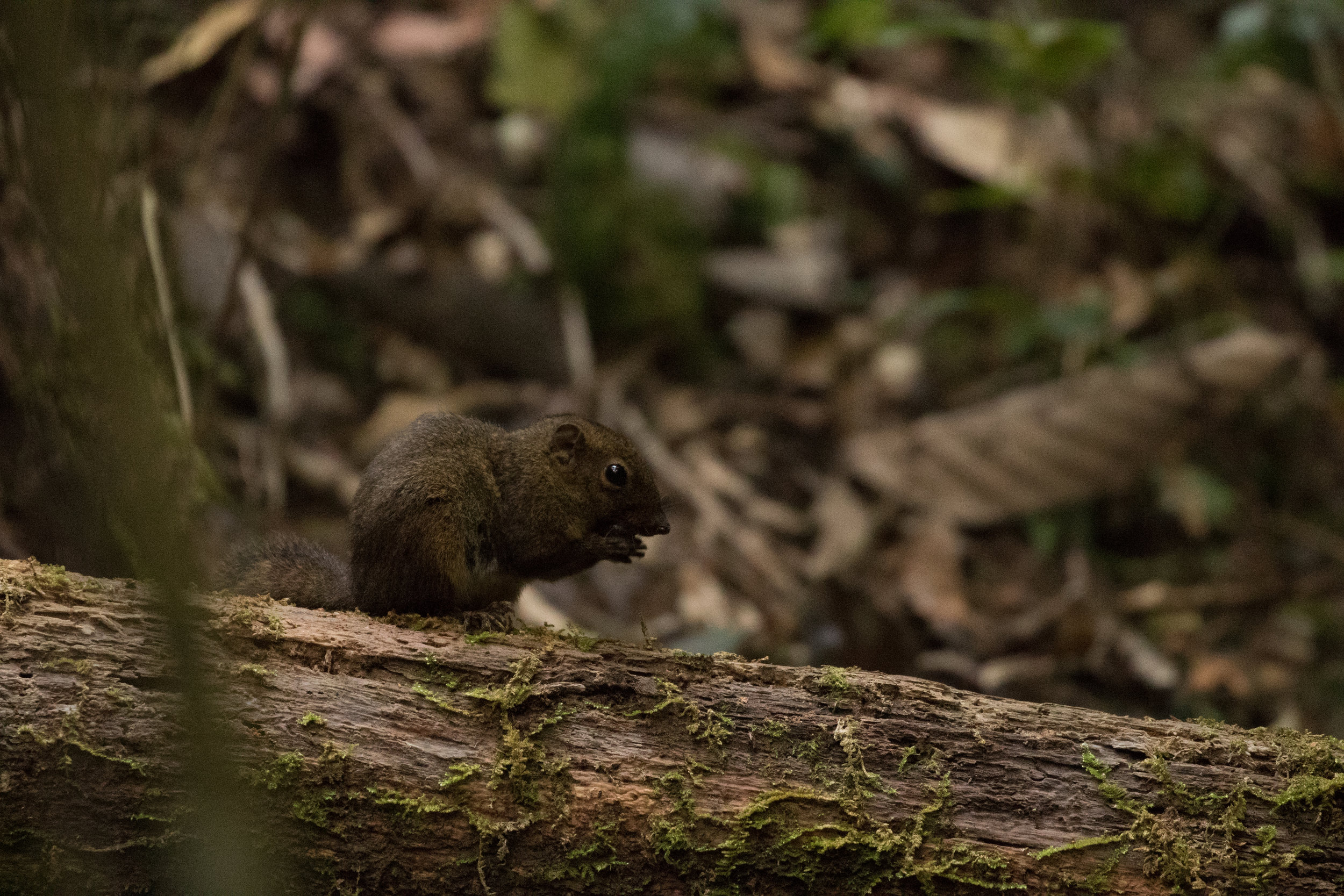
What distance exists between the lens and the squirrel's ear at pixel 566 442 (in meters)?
4.93

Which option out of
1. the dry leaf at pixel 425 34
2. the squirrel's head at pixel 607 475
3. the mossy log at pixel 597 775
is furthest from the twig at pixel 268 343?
the mossy log at pixel 597 775

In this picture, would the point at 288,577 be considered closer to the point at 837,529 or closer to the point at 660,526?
the point at 660,526

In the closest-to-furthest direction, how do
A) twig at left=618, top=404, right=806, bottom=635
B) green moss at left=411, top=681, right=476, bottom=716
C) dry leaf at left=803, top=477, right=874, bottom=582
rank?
green moss at left=411, top=681, right=476, bottom=716, twig at left=618, top=404, right=806, bottom=635, dry leaf at left=803, top=477, right=874, bottom=582

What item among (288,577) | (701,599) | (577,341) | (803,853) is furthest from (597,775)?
(577,341)

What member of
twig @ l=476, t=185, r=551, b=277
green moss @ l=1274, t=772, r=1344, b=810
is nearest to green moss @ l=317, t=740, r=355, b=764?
green moss @ l=1274, t=772, r=1344, b=810

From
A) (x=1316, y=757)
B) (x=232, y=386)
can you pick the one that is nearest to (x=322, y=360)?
(x=232, y=386)

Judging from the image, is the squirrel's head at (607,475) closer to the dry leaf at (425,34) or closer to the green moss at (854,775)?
the green moss at (854,775)

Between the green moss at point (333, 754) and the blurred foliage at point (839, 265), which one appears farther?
the blurred foliage at point (839, 265)

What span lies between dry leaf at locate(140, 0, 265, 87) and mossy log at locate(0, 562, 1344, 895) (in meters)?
5.88

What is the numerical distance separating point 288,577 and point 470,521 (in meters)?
0.65

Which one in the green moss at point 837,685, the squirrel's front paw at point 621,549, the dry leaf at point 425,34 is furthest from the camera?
the dry leaf at point 425,34

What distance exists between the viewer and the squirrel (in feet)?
13.3

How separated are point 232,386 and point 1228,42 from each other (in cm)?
747

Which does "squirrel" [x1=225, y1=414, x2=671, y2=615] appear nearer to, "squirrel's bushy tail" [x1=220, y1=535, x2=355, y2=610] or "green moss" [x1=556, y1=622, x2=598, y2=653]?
"squirrel's bushy tail" [x1=220, y1=535, x2=355, y2=610]
